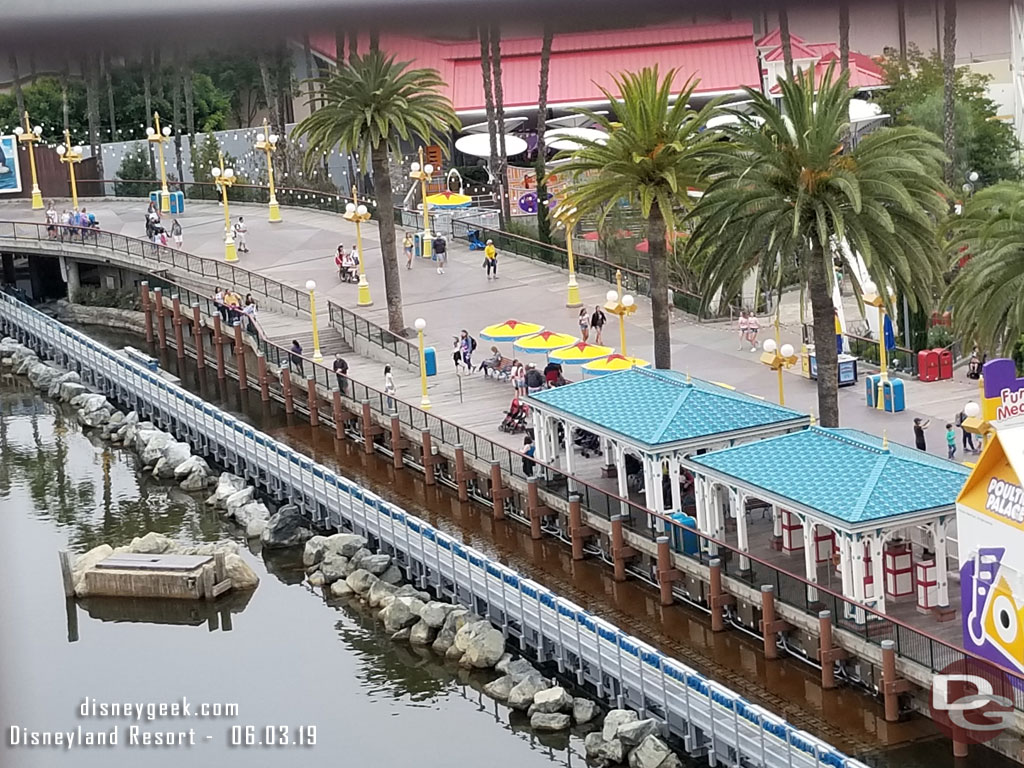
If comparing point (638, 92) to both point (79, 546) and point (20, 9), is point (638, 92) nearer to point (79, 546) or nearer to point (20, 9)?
point (79, 546)

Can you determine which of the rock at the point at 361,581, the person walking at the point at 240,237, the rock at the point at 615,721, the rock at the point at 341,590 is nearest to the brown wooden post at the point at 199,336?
the person walking at the point at 240,237

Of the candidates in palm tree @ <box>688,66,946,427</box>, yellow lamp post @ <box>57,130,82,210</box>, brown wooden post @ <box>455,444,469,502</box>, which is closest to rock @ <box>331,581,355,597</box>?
brown wooden post @ <box>455,444,469,502</box>

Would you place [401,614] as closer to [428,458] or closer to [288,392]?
[428,458]

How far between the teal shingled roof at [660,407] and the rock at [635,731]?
30.8ft

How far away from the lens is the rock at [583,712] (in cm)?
3372

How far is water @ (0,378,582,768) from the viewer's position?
3378 cm

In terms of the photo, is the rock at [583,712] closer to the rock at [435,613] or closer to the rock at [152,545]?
the rock at [435,613]

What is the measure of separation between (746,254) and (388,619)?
12153 mm

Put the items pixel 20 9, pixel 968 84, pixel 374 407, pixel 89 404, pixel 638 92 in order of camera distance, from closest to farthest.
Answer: pixel 20 9
pixel 638 92
pixel 374 407
pixel 89 404
pixel 968 84

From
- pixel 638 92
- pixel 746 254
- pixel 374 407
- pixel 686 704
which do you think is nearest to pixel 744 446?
pixel 746 254

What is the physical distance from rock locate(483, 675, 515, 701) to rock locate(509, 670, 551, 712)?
199 mm

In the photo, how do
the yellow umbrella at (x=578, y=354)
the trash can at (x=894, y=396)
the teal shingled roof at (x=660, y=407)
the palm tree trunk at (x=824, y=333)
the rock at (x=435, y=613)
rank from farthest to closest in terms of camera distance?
the yellow umbrella at (x=578, y=354) → the trash can at (x=894, y=396) → the teal shingled roof at (x=660, y=407) → the rock at (x=435, y=613) → the palm tree trunk at (x=824, y=333)

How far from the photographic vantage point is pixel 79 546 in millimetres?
49438

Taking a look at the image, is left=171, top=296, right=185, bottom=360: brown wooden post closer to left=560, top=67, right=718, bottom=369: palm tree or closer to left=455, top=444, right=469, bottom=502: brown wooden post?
left=455, top=444, right=469, bottom=502: brown wooden post
